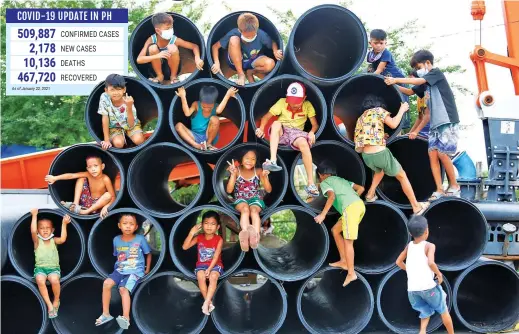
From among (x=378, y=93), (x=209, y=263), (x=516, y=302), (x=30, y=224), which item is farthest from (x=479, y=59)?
(x=30, y=224)

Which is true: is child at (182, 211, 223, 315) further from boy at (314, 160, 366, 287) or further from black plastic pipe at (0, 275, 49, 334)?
black plastic pipe at (0, 275, 49, 334)

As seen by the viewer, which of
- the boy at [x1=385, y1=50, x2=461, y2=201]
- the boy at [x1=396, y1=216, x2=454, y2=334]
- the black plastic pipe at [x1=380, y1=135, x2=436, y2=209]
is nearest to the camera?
the boy at [x1=396, y1=216, x2=454, y2=334]

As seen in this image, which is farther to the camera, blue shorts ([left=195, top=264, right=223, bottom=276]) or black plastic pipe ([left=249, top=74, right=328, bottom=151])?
black plastic pipe ([left=249, top=74, right=328, bottom=151])

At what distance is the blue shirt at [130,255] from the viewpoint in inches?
247

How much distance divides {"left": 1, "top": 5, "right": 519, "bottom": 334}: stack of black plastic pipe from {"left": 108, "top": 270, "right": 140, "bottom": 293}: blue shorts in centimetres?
→ 11

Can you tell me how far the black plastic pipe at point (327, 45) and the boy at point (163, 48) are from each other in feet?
3.74

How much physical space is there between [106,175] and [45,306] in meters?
1.54

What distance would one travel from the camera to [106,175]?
676cm

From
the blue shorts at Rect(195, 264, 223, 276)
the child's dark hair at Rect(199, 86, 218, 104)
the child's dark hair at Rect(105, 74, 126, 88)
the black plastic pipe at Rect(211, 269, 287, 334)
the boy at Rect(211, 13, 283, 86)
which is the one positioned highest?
the boy at Rect(211, 13, 283, 86)

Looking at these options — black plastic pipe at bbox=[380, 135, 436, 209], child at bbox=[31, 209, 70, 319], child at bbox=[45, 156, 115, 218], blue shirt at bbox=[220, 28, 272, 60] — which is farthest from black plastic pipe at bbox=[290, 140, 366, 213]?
child at bbox=[31, 209, 70, 319]

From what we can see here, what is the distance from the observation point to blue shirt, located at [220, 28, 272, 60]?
655 cm

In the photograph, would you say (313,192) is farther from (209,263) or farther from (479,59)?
(479,59)

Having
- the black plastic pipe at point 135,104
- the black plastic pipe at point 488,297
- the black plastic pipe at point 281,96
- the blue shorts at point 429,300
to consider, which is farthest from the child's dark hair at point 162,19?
the black plastic pipe at point 488,297

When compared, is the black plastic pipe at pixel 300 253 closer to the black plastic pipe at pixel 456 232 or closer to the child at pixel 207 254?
the child at pixel 207 254
